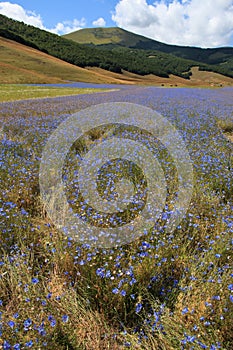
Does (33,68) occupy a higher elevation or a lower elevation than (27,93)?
higher

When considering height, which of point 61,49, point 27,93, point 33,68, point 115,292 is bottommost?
point 115,292

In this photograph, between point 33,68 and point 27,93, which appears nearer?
point 27,93

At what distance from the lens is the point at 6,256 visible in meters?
2.55

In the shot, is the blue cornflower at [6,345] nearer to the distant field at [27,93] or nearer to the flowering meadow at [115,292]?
the flowering meadow at [115,292]

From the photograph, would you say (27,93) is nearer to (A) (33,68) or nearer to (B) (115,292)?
(B) (115,292)

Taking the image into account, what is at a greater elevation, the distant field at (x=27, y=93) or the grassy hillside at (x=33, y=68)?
the grassy hillside at (x=33, y=68)

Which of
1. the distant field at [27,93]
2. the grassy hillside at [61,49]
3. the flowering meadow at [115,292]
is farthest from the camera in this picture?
the grassy hillside at [61,49]

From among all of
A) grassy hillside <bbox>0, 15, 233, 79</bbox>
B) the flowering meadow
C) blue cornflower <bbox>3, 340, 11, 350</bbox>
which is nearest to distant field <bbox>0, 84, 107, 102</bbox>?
the flowering meadow

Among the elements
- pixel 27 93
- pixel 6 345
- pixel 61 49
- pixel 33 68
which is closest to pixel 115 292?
pixel 6 345

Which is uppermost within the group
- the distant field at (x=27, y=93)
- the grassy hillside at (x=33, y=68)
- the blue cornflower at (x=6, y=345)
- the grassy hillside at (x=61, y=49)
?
the grassy hillside at (x=61, y=49)

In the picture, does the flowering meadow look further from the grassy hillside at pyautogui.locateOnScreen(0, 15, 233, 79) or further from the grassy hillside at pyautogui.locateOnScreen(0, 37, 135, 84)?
the grassy hillside at pyautogui.locateOnScreen(0, 15, 233, 79)

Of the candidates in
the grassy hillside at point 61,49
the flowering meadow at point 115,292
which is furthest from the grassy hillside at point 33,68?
the flowering meadow at point 115,292

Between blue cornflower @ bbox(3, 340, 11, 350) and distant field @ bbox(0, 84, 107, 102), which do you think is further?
distant field @ bbox(0, 84, 107, 102)

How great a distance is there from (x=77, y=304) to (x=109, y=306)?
270 mm
